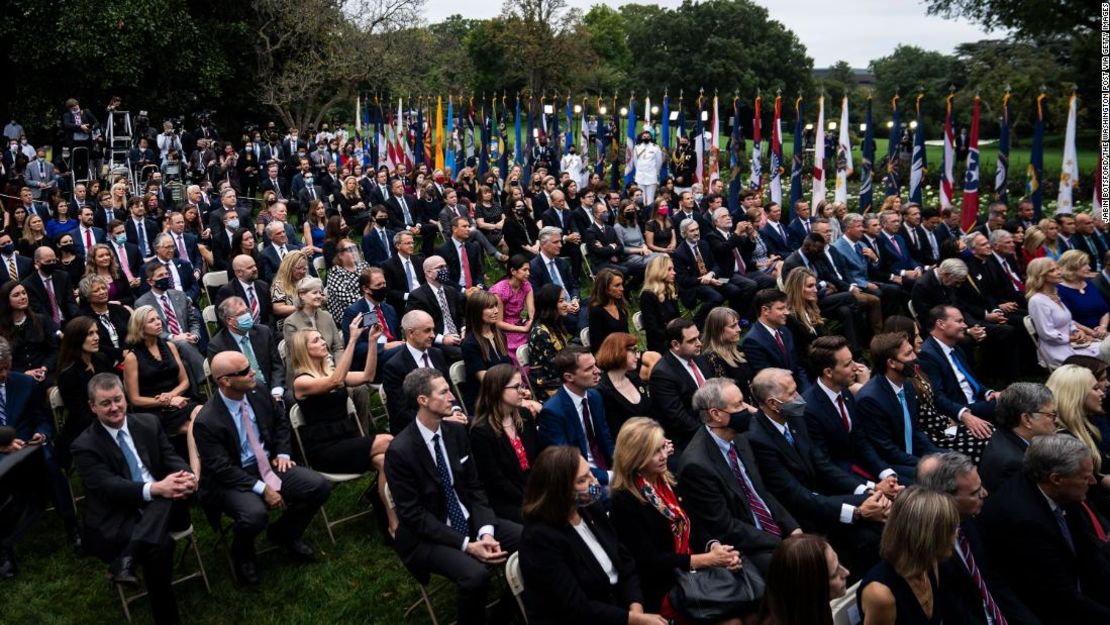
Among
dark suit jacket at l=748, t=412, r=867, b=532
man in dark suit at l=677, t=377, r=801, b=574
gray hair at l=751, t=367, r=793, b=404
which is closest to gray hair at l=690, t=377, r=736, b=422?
man in dark suit at l=677, t=377, r=801, b=574

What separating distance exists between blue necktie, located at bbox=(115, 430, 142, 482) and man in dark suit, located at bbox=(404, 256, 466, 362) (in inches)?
136

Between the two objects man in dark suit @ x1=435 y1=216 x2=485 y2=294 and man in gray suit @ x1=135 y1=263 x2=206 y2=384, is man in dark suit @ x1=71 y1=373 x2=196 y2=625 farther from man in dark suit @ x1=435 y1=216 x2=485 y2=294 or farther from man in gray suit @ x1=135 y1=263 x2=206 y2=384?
man in dark suit @ x1=435 y1=216 x2=485 y2=294

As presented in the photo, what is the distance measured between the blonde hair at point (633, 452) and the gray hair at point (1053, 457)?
5.84ft

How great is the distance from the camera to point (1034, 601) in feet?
14.7

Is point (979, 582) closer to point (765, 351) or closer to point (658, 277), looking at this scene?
point (765, 351)

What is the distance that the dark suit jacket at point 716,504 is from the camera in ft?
16.3

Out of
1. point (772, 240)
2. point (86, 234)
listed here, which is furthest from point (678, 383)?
point (86, 234)

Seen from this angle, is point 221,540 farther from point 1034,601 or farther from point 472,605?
point 1034,601

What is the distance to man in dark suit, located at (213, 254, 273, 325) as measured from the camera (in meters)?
8.93

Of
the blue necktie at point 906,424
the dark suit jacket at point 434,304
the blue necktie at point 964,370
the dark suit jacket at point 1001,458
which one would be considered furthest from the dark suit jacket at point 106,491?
the blue necktie at point 964,370

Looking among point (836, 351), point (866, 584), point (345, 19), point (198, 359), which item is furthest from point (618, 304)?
point (345, 19)

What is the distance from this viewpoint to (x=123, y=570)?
5199 millimetres

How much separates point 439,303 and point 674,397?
10.2 feet

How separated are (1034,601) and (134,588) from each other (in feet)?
16.5
